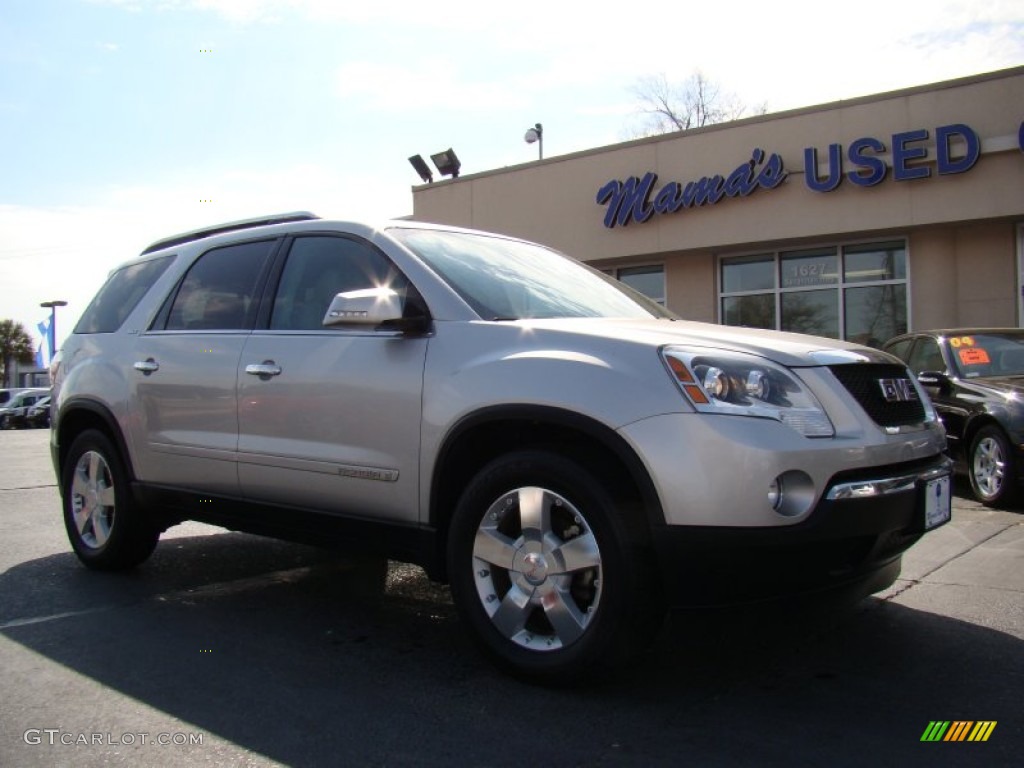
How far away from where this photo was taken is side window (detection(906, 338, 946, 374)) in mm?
8083

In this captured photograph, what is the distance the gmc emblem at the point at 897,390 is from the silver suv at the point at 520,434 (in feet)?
0.05

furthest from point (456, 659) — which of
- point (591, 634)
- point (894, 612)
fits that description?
point (894, 612)

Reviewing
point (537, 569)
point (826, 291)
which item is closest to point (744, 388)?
point (537, 569)

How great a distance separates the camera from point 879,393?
3.27 metres

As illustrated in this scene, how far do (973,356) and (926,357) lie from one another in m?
0.54

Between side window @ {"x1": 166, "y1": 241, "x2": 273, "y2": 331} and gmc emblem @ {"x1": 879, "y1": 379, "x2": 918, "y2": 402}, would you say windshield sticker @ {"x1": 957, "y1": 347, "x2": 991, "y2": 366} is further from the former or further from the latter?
side window @ {"x1": 166, "y1": 241, "x2": 273, "y2": 331}

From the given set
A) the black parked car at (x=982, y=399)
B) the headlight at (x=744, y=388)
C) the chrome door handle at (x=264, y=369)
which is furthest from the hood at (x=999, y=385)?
the chrome door handle at (x=264, y=369)

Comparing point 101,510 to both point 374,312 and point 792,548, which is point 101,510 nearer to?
point 374,312

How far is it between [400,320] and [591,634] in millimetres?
1403

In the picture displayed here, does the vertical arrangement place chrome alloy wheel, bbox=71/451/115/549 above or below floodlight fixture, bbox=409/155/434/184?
below

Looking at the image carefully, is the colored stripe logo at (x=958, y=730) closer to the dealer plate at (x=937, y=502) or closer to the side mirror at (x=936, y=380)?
the dealer plate at (x=937, y=502)

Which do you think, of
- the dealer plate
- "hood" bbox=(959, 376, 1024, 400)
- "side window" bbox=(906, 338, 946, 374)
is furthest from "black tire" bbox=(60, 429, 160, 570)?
"side window" bbox=(906, 338, 946, 374)

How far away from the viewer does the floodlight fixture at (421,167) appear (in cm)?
2064

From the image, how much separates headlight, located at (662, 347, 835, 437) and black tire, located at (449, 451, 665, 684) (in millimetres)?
463
